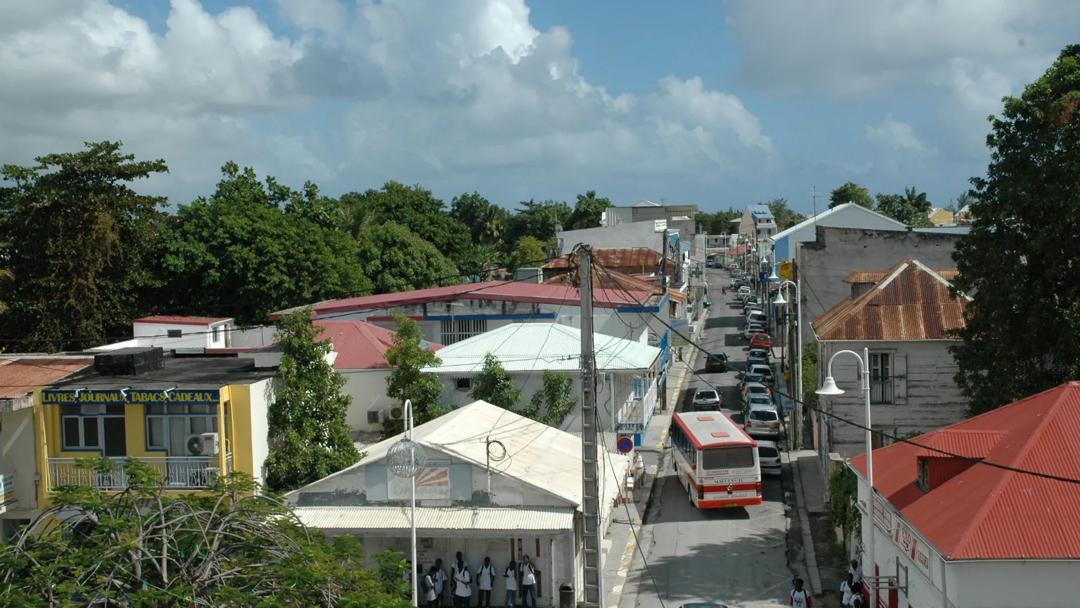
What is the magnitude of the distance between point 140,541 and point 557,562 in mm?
12154

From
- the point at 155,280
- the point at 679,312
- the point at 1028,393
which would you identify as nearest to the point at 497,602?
the point at 1028,393

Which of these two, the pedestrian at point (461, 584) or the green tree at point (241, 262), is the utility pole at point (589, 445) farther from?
the green tree at point (241, 262)

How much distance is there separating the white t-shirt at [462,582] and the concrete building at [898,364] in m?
14.8

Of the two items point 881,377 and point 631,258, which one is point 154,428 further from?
point 631,258

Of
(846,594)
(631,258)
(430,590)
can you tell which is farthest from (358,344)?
(631,258)

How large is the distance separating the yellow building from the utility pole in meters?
10.2

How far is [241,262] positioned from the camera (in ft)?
175

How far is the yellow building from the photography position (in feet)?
83.0

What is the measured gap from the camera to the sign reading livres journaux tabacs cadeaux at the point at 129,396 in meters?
25.1

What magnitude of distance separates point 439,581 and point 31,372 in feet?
39.3

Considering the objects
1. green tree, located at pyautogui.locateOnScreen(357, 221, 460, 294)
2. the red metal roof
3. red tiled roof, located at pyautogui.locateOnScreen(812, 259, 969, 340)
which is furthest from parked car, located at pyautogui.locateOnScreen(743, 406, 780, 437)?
green tree, located at pyautogui.locateOnScreen(357, 221, 460, 294)

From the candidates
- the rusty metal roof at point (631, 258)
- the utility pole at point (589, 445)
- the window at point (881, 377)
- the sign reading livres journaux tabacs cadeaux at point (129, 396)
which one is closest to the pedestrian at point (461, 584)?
the utility pole at point (589, 445)

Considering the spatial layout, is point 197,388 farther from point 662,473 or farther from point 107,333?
point 107,333

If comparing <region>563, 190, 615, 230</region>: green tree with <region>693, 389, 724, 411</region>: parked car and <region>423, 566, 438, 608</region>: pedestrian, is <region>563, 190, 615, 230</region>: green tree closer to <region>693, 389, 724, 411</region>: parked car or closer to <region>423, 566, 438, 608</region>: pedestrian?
<region>693, 389, 724, 411</region>: parked car
